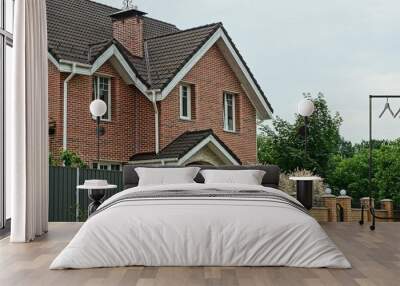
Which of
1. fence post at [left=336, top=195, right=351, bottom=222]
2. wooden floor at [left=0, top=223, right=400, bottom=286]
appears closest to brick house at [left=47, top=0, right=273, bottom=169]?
fence post at [left=336, top=195, right=351, bottom=222]

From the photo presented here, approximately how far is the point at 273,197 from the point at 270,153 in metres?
9.89

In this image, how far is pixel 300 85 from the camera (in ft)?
48.5

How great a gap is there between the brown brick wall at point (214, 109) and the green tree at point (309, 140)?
121 cm

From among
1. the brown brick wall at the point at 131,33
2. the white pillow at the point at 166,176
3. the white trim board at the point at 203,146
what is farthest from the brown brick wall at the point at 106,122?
the white pillow at the point at 166,176

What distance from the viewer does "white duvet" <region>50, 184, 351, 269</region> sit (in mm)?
4555

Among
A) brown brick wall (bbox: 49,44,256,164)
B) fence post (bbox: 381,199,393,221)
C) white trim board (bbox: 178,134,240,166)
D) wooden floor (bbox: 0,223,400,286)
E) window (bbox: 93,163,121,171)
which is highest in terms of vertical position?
brown brick wall (bbox: 49,44,256,164)

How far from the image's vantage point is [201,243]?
181 inches

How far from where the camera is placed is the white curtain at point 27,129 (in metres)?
6.12

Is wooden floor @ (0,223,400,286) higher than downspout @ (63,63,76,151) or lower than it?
lower

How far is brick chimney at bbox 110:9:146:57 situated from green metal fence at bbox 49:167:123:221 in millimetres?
3768

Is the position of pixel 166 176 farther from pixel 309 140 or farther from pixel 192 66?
pixel 309 140

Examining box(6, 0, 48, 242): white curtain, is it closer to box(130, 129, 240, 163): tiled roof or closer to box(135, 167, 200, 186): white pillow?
box(135, 167, 200, 186): white pillow

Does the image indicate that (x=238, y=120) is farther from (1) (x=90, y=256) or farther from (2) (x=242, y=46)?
(1) (x=90, y=256)

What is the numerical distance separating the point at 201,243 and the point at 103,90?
25.8ft
